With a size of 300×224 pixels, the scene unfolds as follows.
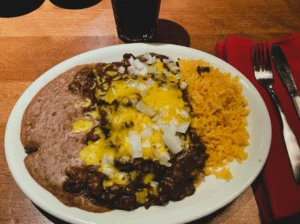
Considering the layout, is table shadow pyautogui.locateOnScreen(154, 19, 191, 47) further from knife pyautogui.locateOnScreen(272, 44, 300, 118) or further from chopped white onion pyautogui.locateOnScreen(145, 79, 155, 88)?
chopped white onion pyautogui.locateOnScreen(145, 79, 155, 88)

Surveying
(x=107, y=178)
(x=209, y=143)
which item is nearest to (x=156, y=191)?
(x=107, y=178)

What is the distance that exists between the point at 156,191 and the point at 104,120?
428 mm

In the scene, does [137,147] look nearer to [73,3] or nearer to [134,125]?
[134,125]

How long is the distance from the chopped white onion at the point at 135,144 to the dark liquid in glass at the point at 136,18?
3.24 feet

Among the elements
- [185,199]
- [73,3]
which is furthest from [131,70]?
[73,3]

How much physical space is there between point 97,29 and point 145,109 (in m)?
1.21

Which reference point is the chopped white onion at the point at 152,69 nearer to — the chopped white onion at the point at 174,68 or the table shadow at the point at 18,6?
the chopped white onion at the point at 174,68

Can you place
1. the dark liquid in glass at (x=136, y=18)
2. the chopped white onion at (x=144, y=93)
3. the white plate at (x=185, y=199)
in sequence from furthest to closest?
1. the dark liquid in glass at (x=136, y=18)
2. the chopped white onion at (x=144, y=93)
3. the white plate at (x=185, y=199)

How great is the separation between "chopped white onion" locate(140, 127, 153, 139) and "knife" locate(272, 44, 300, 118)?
3.14 ft

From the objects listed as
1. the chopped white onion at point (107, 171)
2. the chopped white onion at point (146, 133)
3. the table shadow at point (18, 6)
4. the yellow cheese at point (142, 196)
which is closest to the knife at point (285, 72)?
the chopped white onion at point (146, 133)

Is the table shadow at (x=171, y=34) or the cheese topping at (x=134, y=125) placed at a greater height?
the cheese topping at (x=134, y=125)

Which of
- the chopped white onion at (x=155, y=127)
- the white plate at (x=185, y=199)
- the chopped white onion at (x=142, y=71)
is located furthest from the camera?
the chopped white onion at (x=142, y=71)

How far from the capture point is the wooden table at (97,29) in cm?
233

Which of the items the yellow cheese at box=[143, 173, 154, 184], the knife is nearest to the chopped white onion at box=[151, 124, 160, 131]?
the yellow cheese at box=[143, 173, 154, 184]
